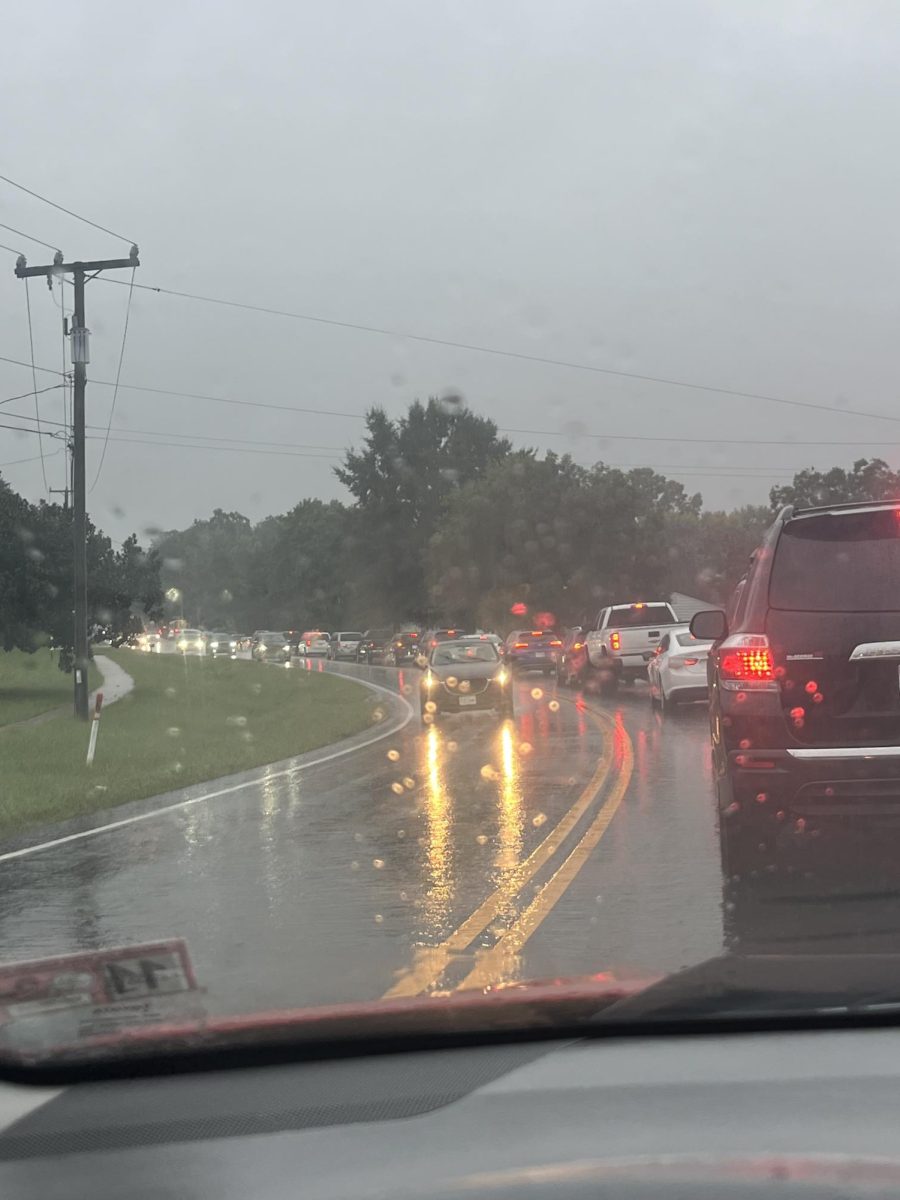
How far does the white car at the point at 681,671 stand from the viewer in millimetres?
23156

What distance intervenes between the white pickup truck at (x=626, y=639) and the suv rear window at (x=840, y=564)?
78.8 feet

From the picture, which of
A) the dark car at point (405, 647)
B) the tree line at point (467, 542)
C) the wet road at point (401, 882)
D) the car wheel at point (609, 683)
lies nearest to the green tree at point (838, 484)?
the tree line at point (467, 542)

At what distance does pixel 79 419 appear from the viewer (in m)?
28.5

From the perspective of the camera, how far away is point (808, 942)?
5.17 m

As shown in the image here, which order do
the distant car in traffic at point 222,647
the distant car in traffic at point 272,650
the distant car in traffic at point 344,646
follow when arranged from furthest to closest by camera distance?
the distant car in traffic at point 222,647
the distant car in traffic at point 344,646
the distant car in traffic at point 272,650

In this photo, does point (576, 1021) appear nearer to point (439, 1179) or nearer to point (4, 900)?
point (439, 1179)

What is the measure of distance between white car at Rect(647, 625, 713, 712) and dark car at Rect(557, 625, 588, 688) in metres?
10.3

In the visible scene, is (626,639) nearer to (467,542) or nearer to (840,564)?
(840,564)

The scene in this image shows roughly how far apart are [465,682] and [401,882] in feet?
51.0

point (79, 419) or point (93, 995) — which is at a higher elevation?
point (79, 419)

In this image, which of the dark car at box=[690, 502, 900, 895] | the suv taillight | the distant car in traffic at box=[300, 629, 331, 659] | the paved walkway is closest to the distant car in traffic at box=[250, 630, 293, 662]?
the distant car in traffic at box=[300, 629, 331, 659]

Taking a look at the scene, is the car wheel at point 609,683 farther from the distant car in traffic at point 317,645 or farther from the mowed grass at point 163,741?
the distant car in traffic at point 317,645

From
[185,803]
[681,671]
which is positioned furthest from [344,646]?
[185,803]

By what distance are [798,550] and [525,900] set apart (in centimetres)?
261
